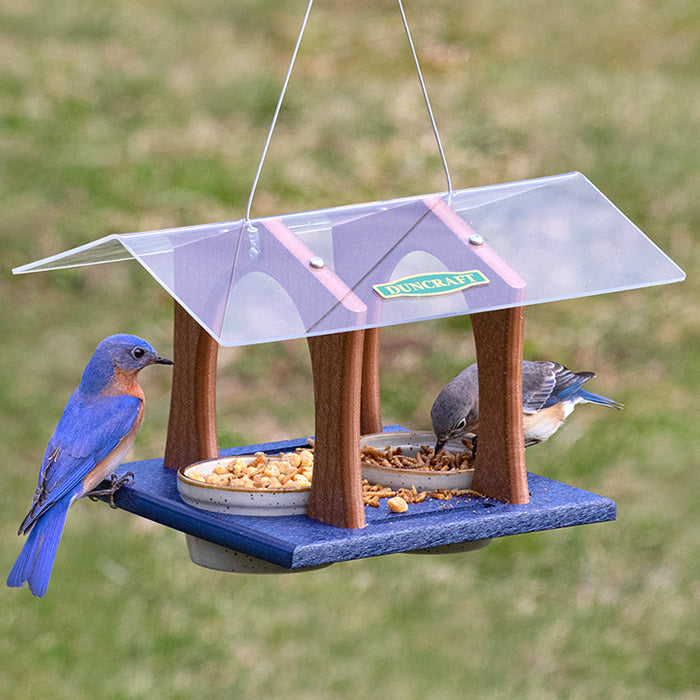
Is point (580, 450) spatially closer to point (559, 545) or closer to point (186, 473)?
point (559, 545)

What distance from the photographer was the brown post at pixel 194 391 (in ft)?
14.4

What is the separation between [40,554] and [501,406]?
1.49 metres

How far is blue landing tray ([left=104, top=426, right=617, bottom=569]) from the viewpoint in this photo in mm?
3629

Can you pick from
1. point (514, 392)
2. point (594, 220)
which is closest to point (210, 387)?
point (514, 392)

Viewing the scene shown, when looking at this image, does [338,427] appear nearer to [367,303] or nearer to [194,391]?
[367,303]

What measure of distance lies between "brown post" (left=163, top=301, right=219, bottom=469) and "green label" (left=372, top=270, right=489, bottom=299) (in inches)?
37.1

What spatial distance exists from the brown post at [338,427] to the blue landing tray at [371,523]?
6 centimetres

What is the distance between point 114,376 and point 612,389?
4603 millimetres

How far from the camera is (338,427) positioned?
381 cm

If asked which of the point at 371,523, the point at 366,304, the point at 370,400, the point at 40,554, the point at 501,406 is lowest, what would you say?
the point at 40,554

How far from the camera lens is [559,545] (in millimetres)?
7527

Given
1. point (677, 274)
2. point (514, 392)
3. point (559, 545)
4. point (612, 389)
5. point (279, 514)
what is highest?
point (677, 274)

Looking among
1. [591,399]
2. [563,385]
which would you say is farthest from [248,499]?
[591,399]

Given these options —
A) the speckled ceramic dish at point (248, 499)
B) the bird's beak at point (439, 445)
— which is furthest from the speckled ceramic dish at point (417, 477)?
the speckled ceramic dish at point (248, 499)
